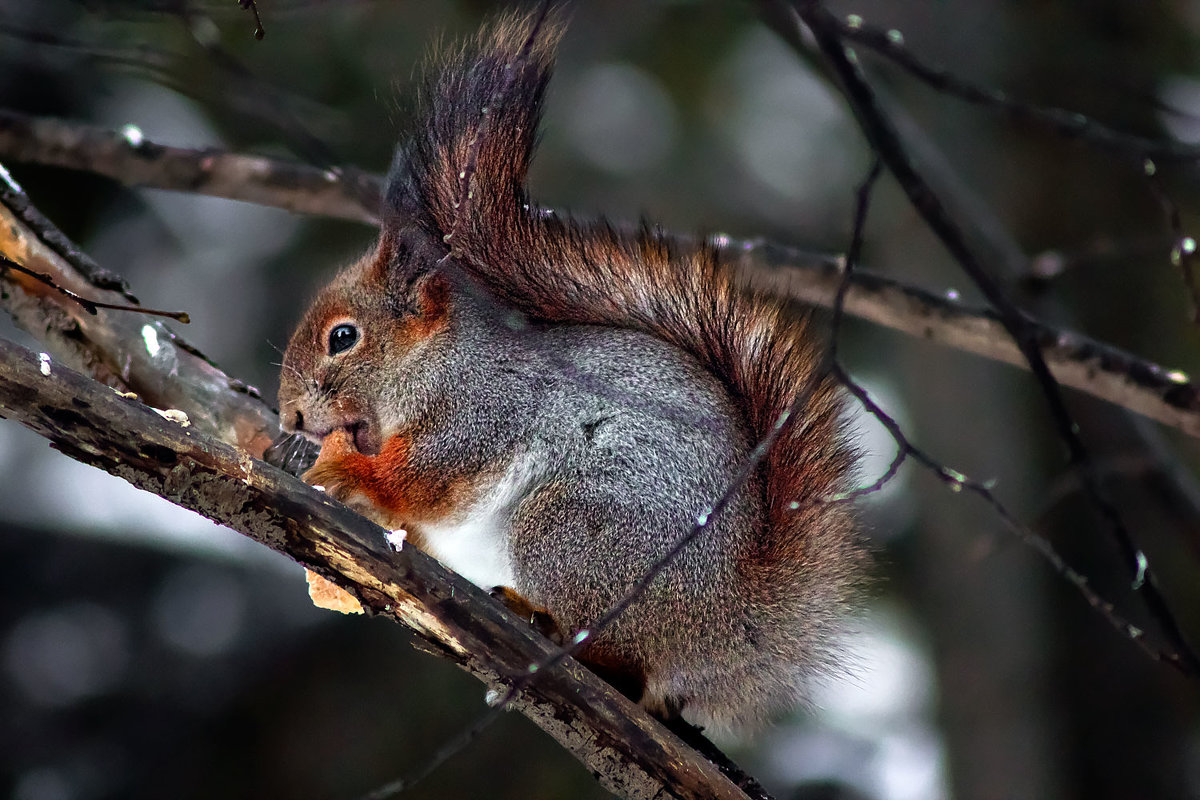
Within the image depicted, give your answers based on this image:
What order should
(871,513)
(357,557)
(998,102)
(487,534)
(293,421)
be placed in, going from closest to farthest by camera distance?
1. (357,557)
2. (998,102)
3. (487,534)
4. (293,421)
5. (871,513)

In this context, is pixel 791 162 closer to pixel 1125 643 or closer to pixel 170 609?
pixel 1125 643

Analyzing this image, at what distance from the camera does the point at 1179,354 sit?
5.05m

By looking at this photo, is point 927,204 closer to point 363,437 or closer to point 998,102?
point 998,102

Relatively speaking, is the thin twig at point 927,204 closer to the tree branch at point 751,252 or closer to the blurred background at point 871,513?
the tree branch at point 751,252

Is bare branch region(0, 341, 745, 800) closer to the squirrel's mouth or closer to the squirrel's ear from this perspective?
the squirrel's mouth

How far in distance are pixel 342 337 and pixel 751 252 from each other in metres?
1.09

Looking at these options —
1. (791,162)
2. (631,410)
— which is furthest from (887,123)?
(791,162)

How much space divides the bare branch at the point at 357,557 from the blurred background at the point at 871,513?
153 cm

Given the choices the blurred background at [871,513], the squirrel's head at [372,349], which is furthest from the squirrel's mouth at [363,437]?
the blurred background at [871,513]

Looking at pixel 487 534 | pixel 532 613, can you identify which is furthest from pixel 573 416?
pixel 532 613

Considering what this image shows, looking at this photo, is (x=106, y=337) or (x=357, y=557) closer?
(x=357, y=557)

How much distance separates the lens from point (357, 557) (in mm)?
1707

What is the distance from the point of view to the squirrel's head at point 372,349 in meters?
2.54

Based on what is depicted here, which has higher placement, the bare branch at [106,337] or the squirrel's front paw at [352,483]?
the bare branch at [106,337]
